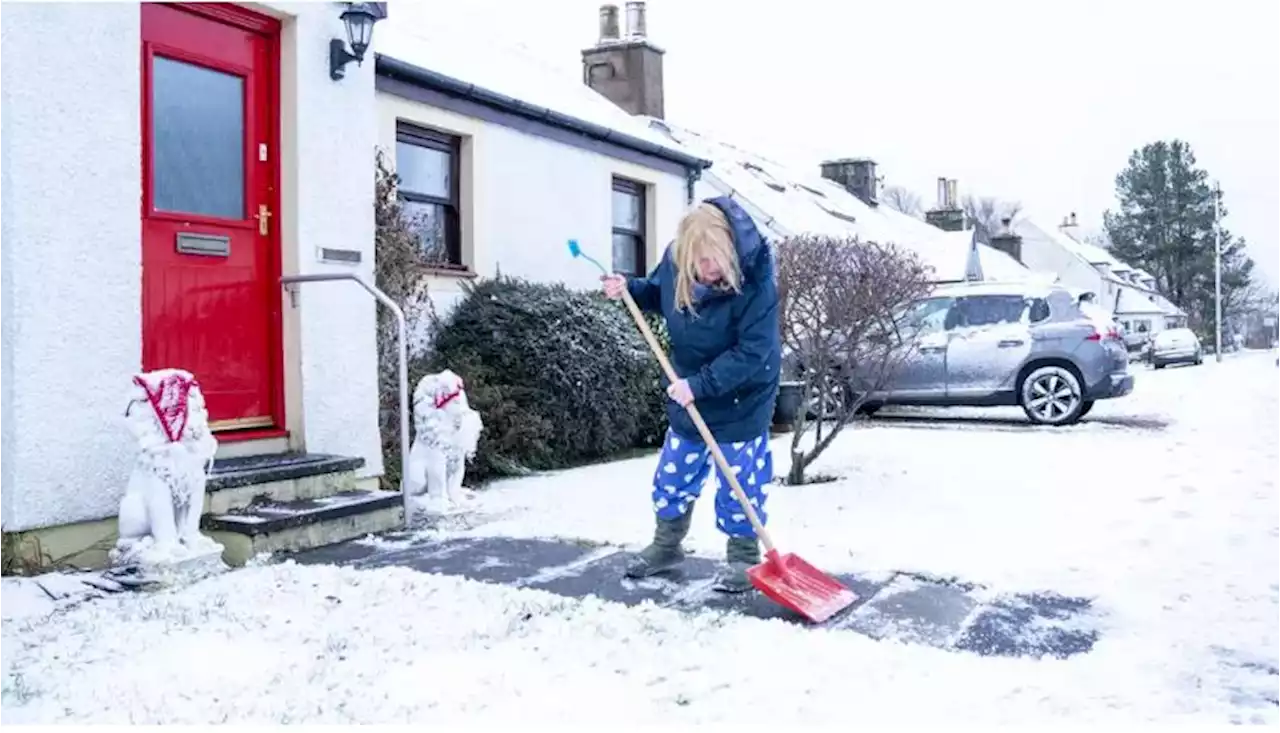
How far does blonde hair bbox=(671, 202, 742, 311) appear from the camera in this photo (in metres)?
4.12

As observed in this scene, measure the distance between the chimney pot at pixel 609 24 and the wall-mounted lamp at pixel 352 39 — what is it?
11.6 m

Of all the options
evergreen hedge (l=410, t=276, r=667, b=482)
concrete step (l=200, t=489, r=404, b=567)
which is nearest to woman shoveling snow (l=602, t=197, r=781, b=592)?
concrete step (l=200, t=489, r=404, b=567)

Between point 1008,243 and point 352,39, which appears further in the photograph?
point 1008,243

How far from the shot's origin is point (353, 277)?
5.75 m

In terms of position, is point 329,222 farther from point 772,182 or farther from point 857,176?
point 857,176

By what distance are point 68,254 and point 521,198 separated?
5797mm

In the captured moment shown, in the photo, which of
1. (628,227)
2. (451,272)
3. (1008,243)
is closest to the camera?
(451,272)

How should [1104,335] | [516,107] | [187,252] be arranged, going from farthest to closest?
1. [1104,335]
2. [516,107]
3. [187,252]

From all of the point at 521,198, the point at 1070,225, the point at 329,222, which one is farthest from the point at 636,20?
the point at 1070,225

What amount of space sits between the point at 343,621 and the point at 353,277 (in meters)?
2.37

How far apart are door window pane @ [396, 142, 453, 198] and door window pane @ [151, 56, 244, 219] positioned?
325 cm

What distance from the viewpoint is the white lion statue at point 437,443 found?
20.5 ft

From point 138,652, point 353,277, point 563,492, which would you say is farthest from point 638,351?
point 138,652

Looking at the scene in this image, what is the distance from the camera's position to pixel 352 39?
6113 mm
